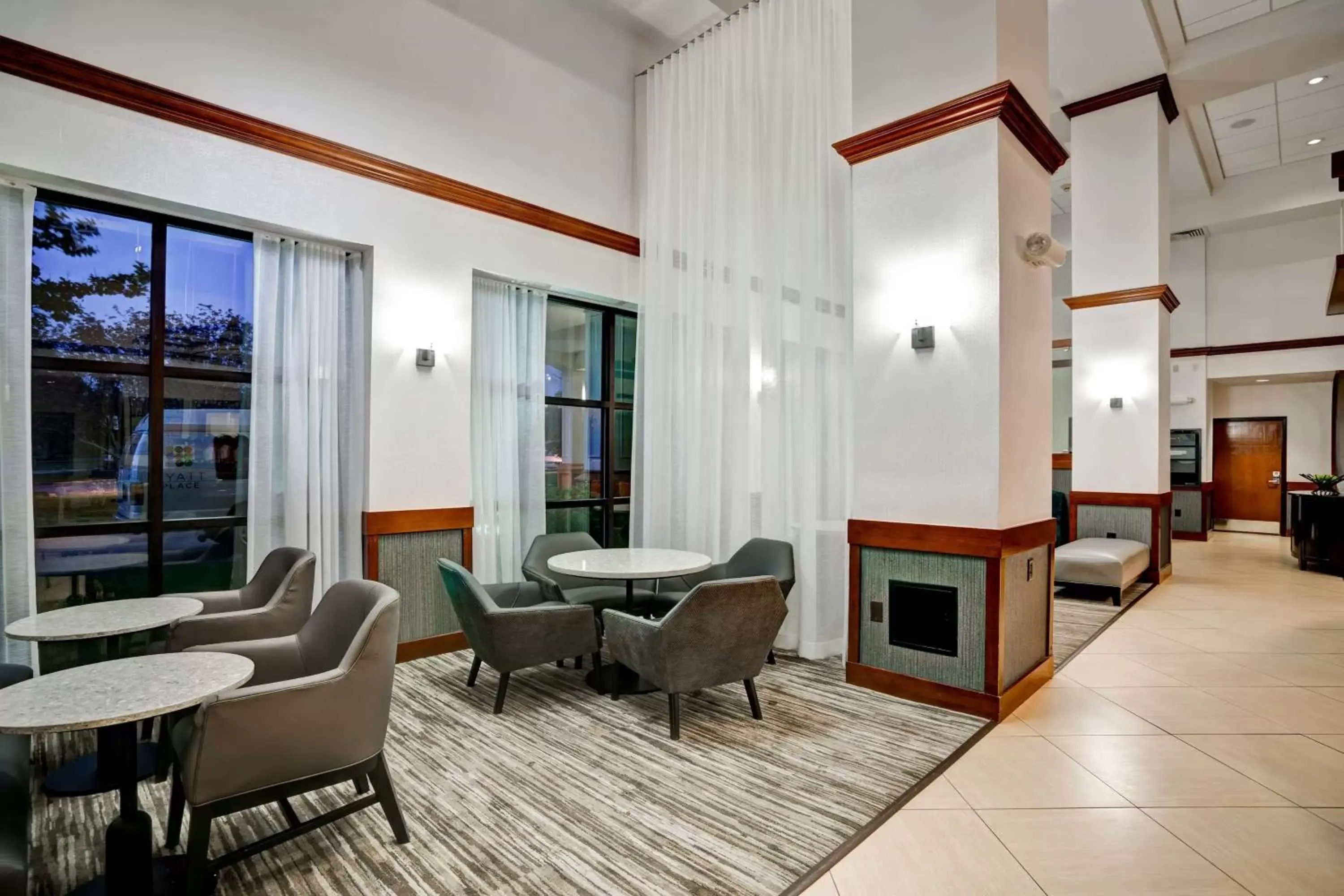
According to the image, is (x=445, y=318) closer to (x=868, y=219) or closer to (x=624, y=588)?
(x=624, y=588)

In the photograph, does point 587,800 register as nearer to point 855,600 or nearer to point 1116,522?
point 855,600

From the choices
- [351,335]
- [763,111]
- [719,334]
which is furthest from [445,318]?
[763,111]

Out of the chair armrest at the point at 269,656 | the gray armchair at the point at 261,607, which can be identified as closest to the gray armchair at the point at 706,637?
the chair armrest at the point at 269,656

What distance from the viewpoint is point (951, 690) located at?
11.1ft

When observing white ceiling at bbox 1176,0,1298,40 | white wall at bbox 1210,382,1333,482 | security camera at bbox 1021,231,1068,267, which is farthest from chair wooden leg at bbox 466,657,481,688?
white wall at bbox 1210,382,1333,482

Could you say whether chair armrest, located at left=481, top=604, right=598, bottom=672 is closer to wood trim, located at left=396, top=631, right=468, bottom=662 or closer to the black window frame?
wood trim, located at left=396, top=631, right=468, bottom=662

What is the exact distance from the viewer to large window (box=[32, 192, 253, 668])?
3359 millimetres

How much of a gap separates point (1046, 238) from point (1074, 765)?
267 cm

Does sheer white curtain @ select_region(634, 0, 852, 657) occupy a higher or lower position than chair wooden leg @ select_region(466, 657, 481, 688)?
higher

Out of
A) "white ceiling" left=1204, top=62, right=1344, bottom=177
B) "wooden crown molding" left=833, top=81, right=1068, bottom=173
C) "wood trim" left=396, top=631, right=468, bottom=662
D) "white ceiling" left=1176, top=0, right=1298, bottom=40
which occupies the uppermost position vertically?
"white ceiling" left=1204, top=62, right=1344, bottom=177

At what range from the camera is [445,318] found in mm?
4543

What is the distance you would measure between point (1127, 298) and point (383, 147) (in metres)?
7.45

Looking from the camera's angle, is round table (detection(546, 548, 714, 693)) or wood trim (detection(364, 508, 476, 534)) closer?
round table (detection(546, 548, 714, 693))

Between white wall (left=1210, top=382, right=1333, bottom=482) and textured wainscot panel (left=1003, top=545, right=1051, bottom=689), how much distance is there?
1133 centimetres
